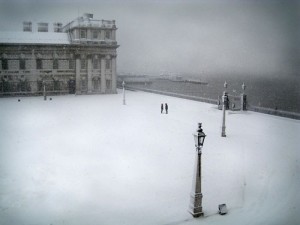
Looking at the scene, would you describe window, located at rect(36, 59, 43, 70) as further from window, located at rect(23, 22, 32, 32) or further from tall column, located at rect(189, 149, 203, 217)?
tall column, located at rect(189, 149, 203, 217)

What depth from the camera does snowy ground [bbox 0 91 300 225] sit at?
6.77 meters

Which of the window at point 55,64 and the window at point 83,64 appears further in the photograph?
the window at point 83,64

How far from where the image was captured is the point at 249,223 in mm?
6367

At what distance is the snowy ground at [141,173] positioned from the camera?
267 inches

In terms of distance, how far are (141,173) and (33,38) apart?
97.5ft

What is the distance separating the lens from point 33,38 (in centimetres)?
3425

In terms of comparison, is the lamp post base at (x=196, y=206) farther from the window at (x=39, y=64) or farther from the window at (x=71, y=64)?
the window at (x=71, y=64)

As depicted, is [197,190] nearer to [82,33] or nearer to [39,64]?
[39,64]

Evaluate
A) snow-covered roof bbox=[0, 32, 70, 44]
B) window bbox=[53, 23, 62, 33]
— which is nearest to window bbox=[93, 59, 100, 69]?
snow-covered roof bbox=[0, 32, 70, 44]

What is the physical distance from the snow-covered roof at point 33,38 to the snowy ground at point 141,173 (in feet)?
60.7

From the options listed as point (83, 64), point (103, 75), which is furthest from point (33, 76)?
point (103, 75)

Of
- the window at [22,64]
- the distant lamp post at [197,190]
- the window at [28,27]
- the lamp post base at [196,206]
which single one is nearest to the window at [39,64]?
the window at [22,64]

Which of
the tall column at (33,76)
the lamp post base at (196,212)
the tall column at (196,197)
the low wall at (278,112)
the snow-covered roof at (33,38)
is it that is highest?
the snow-covered roof at (33,38)

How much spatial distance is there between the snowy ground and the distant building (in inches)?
672
